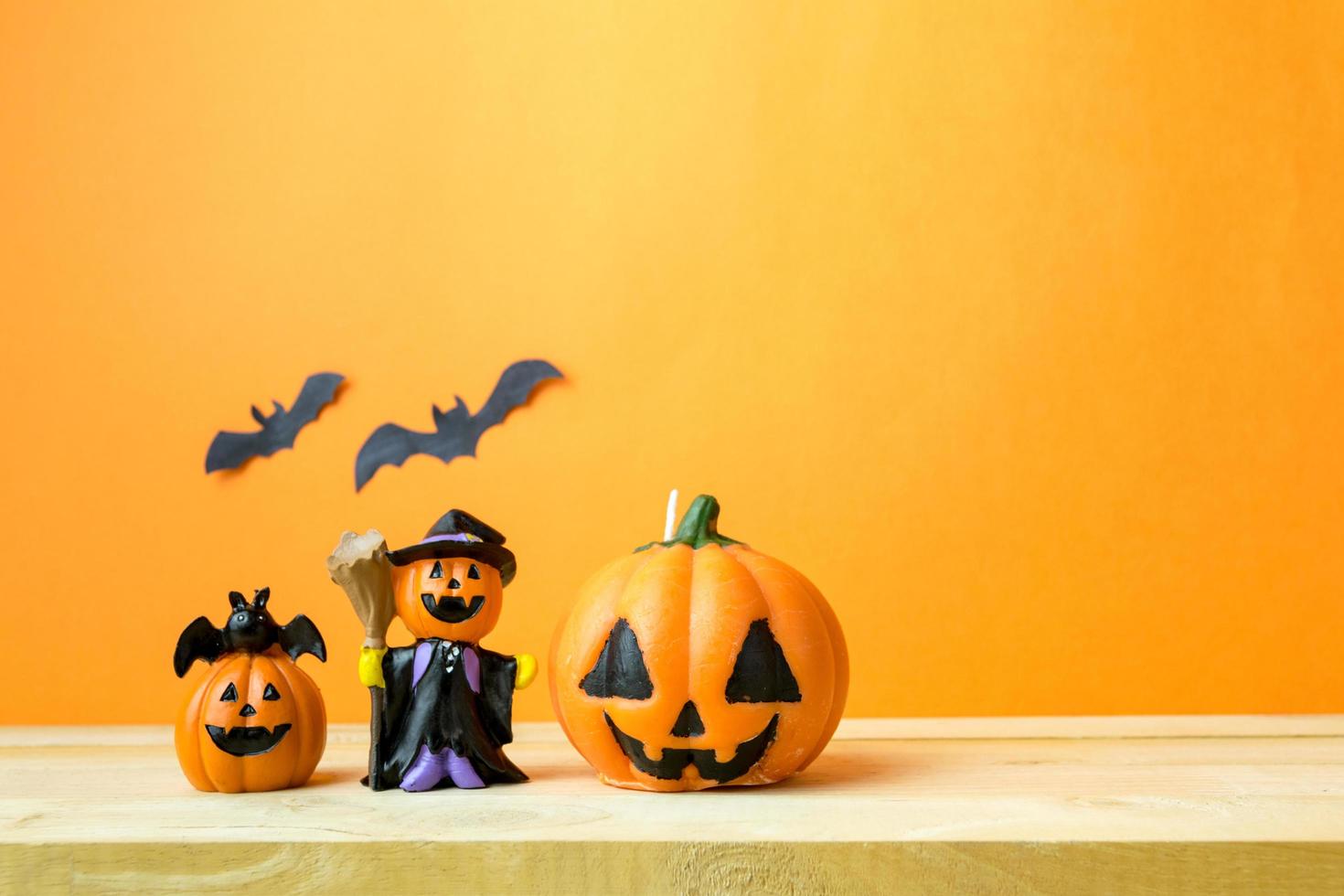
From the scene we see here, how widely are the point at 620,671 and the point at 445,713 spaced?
16 centimetres

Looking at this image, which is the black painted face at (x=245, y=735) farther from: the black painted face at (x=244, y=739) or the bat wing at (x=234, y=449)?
the bat wing at (x=234, y=449)

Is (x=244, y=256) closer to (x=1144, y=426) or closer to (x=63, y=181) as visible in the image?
(x=63, y=181)

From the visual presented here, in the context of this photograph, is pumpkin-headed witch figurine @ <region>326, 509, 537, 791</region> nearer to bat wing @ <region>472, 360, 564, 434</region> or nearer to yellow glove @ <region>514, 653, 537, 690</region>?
yellow glove @ <region>514, 653, 537, 690</region>

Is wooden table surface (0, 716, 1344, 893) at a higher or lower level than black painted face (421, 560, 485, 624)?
lower

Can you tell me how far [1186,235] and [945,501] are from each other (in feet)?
1.75

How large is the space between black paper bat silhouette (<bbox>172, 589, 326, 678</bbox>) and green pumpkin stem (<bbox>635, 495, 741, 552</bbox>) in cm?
28

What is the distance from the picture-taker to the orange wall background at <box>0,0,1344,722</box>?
5.41 feet

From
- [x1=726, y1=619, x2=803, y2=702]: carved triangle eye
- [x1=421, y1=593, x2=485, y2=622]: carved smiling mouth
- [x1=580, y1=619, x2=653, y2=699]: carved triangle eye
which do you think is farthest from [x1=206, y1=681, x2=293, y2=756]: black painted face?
[x1=726, y1=619, x2=803, y2=702]: carved triangle eye

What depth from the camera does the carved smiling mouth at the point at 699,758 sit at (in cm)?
85

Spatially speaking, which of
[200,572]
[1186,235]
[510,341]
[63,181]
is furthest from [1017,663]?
[63,181]

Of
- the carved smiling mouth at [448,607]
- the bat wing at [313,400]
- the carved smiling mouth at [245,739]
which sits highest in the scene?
the bat wing at [313,400]

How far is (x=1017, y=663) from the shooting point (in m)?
1.65

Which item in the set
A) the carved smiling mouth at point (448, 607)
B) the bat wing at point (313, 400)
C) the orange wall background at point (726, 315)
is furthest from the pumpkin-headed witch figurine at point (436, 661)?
the bat wing at point (313, 400)

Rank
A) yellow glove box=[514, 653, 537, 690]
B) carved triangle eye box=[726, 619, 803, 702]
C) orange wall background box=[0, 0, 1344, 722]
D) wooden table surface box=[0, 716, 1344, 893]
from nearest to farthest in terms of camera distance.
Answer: wooden table surface box=[0, 716, 1344, 893]
carved triangle eye box=[726, 619, 803, 702]
yellow glove box=[514, 653, 537, 690]
orange wall background box=[0, 0, 1344, 722]
